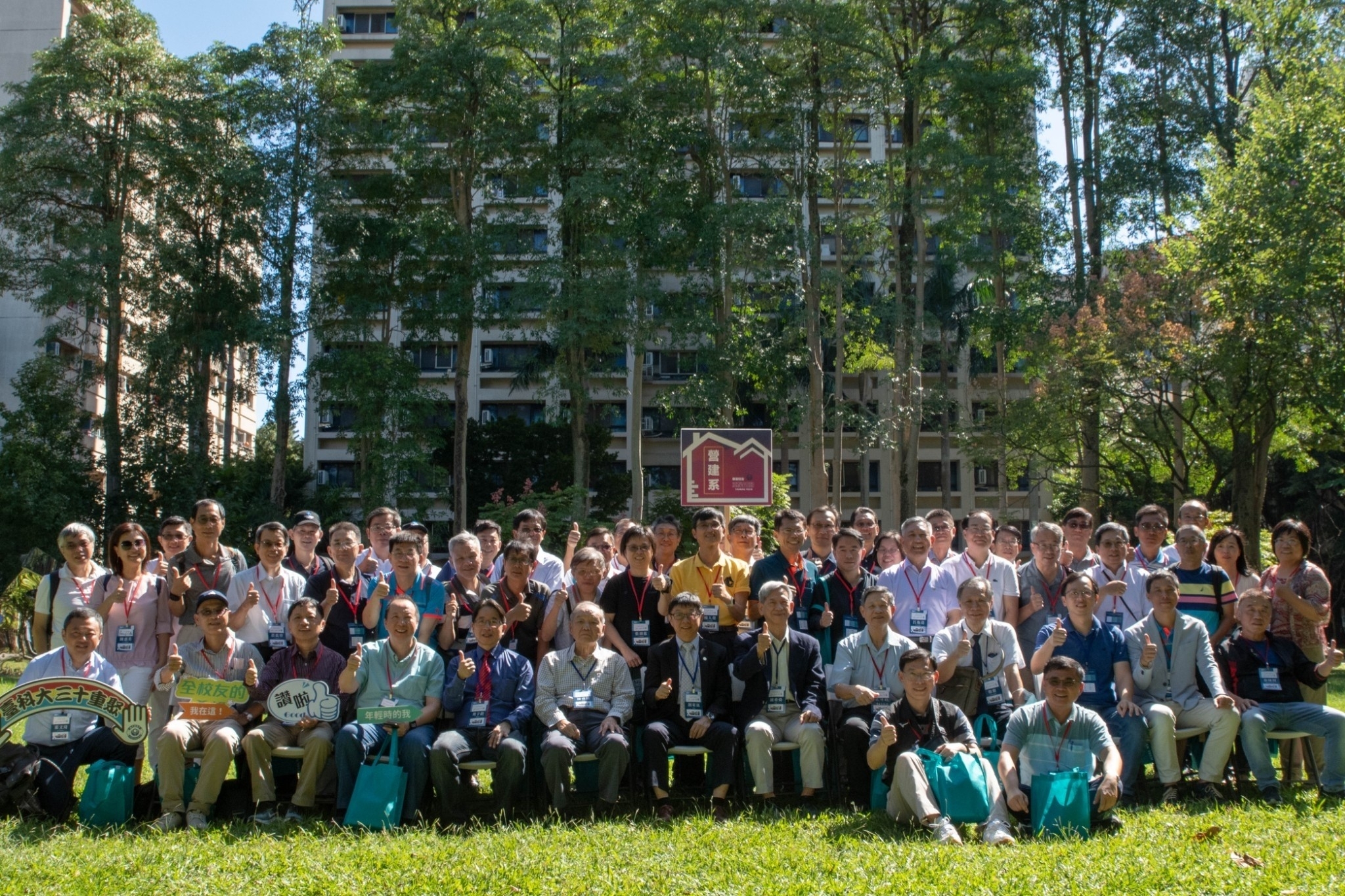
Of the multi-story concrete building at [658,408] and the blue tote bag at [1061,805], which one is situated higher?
the multi-story concrete building at [658,408]

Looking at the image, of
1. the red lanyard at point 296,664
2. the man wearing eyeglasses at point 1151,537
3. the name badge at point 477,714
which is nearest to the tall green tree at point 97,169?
the red lanyard at point 296,664

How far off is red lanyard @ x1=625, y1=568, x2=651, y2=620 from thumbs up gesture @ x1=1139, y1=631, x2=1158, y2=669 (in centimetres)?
332

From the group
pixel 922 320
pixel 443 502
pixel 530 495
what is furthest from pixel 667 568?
pixel 443 502

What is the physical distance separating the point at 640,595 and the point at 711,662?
0.84 metres

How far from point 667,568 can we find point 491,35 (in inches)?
759

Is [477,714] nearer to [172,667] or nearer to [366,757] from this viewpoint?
[366,757]

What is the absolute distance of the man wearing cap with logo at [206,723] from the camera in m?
6.60

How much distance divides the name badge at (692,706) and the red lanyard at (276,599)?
2.89m

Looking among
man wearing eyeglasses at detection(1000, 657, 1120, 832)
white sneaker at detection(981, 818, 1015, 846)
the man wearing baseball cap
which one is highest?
the man wearing baseball cap

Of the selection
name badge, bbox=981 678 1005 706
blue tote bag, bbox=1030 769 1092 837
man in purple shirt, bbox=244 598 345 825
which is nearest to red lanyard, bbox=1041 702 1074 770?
blue tote bag, bbox=1030 769 1092 837

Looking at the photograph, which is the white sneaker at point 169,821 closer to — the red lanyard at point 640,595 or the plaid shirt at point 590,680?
the plaid shirt at point 590,680

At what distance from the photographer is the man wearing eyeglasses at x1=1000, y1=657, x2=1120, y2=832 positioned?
20.8 feet

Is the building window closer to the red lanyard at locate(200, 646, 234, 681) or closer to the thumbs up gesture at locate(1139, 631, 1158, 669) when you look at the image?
the red lanyard at locate(200, 646, 234, 681)

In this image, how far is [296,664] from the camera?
7.09 meters
